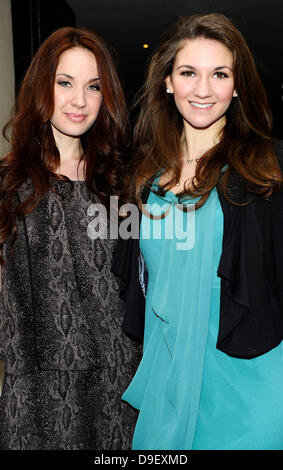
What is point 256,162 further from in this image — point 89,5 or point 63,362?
point 89,5

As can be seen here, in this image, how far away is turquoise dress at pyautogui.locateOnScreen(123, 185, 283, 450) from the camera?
1.45 metres

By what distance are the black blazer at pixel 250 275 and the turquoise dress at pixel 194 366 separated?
43mm

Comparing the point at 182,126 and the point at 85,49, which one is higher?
Answer: the point at 85,49

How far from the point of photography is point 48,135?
187 centimetres

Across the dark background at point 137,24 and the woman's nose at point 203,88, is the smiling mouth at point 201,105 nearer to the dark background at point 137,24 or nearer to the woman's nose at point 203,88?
the woman's nose at point 203,88

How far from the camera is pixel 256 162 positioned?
158cm

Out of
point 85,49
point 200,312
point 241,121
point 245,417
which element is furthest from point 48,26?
point 245,417

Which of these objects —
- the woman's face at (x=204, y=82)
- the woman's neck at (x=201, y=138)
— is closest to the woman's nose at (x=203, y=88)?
the woman's face at (x=204, y=82)

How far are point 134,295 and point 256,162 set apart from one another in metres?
0.57

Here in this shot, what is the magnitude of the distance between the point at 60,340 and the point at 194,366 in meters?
0.43

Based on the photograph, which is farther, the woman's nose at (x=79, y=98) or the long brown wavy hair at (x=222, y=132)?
the woman's nose at (x=79, y=98)

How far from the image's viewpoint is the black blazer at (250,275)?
1474 mm

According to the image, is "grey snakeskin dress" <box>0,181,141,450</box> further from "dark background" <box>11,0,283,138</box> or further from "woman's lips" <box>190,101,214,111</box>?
"dark background" <box>11,0,283,138</box>

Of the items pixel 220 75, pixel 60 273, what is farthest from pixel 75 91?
pixel 60 273
